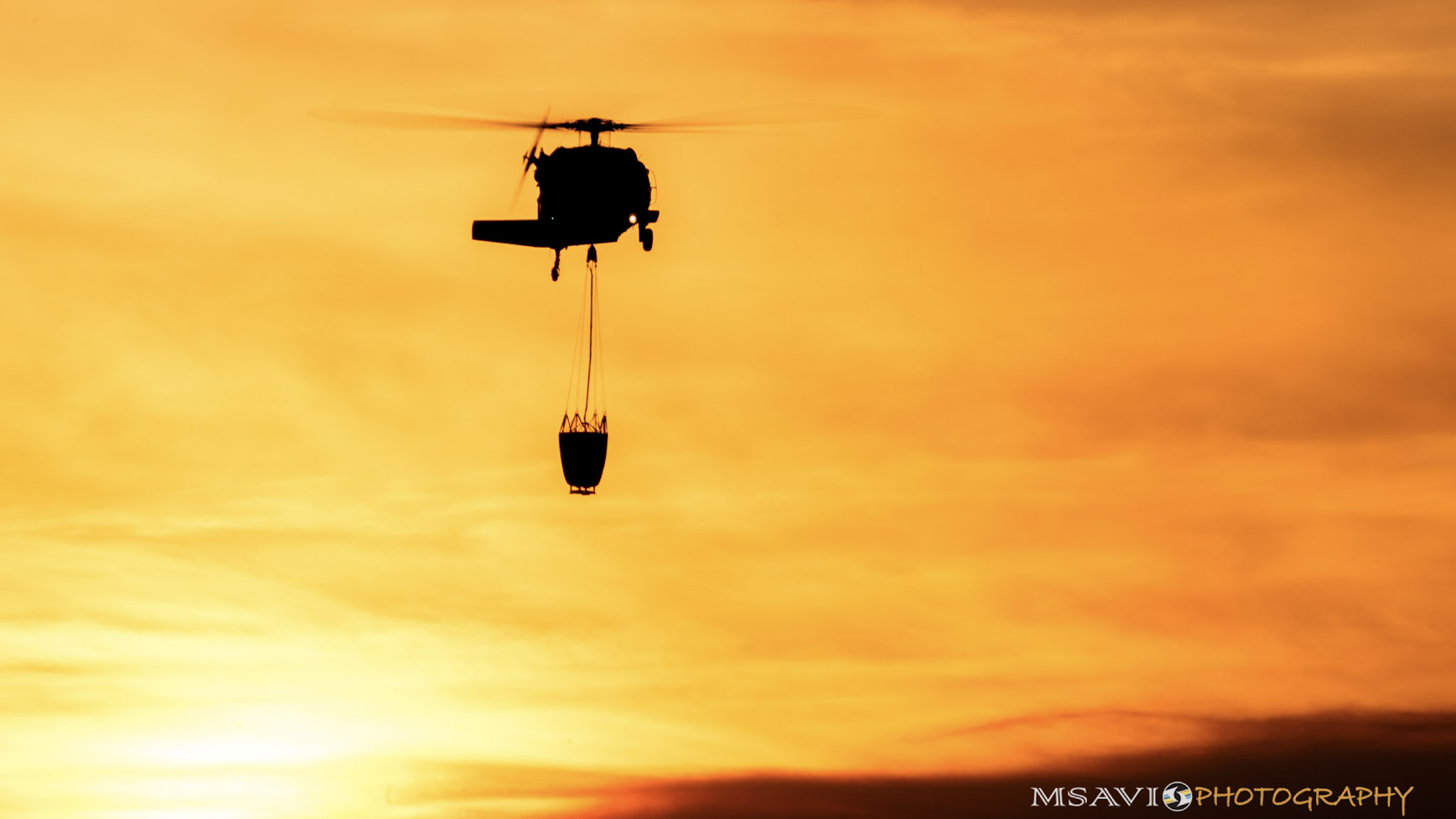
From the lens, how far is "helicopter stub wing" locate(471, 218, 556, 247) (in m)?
83.5

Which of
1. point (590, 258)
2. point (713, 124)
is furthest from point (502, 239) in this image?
point (713, 124)

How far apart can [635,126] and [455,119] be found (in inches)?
235

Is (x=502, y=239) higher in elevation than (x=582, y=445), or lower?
higher

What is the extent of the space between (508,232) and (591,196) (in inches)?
146

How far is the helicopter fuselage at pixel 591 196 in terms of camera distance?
81.3 meters

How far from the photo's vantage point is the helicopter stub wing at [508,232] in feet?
274

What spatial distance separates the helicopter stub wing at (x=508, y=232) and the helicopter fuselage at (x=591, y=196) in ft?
0.76

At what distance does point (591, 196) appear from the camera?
8138cm

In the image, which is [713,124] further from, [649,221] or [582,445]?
[582,445]

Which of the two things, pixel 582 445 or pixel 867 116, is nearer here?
pixel 867 116

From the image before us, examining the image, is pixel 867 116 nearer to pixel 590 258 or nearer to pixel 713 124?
pixel 713 124

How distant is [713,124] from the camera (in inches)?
3073

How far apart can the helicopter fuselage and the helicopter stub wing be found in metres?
0.23

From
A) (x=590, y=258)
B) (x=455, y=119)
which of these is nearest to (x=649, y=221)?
(x=590, y=258)
